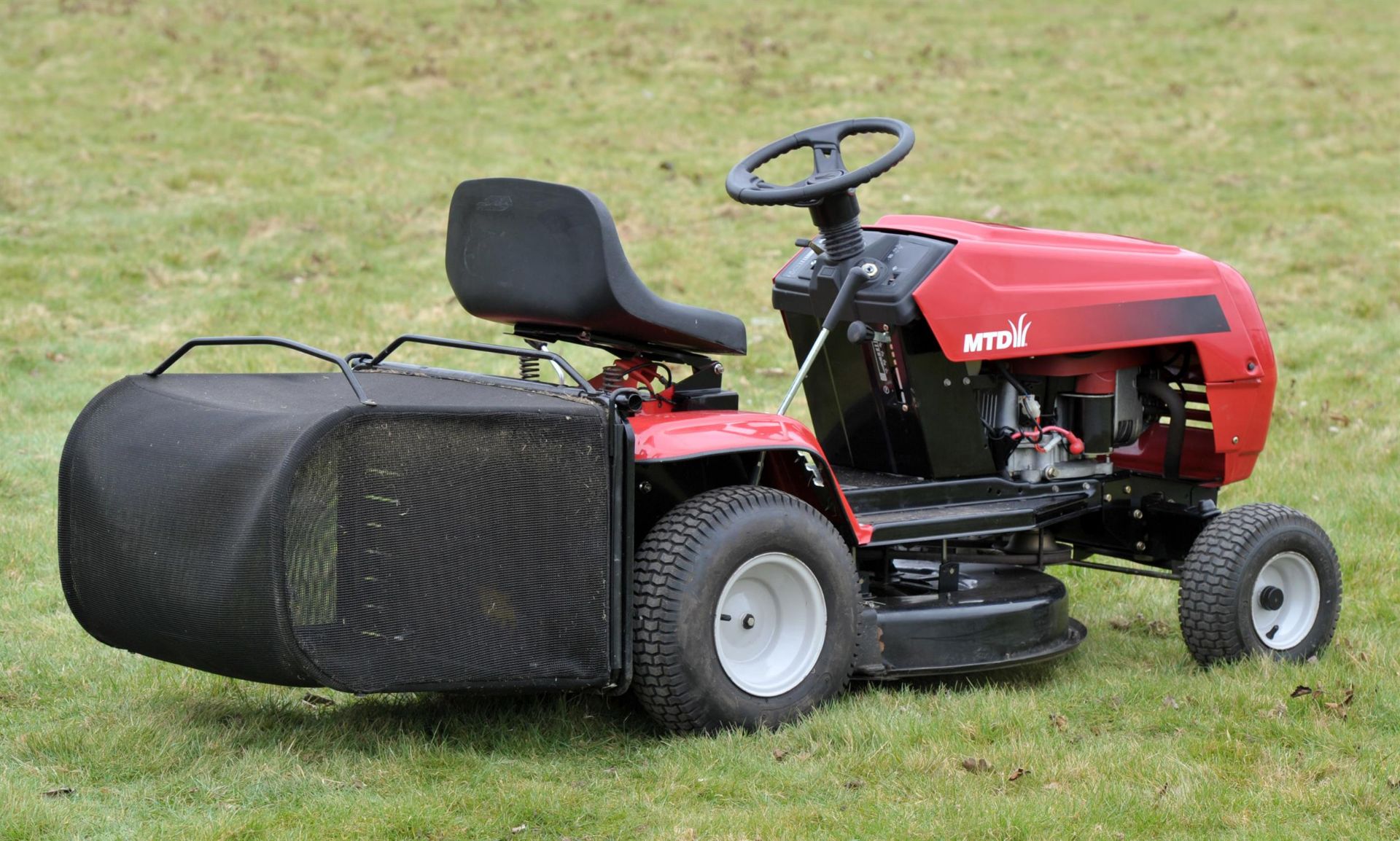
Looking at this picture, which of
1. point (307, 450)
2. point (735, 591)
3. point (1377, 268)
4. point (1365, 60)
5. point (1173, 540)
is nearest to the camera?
point (307, 450)

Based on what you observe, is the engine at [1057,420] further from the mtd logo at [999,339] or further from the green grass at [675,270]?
the green grass at [675,270]

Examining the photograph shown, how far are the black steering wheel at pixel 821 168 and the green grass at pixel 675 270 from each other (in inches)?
63.3

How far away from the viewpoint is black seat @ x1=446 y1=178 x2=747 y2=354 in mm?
4477

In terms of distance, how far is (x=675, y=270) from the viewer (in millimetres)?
12789

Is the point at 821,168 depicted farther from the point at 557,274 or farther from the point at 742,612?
the point at 742,612

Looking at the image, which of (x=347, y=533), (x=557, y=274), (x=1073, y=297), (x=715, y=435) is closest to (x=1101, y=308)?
(x=1073, y=297)

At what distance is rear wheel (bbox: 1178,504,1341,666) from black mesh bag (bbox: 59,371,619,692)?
7.35 feet

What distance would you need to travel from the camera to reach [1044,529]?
19.6 feet

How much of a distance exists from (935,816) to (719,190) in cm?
1188

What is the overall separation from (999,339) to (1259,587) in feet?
4.27

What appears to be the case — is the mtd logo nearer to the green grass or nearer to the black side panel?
the black side panel

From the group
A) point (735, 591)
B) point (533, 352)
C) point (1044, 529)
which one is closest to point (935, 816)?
point (735, 591)

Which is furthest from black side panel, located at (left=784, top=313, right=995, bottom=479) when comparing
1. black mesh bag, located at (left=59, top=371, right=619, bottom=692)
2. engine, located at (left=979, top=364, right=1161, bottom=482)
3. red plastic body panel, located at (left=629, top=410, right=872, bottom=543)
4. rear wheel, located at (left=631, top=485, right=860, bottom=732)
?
black mesh bag, located at (left=59, top=371, right=619, bottom=692)

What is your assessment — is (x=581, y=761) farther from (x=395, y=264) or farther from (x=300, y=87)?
(x=300, y=87)
